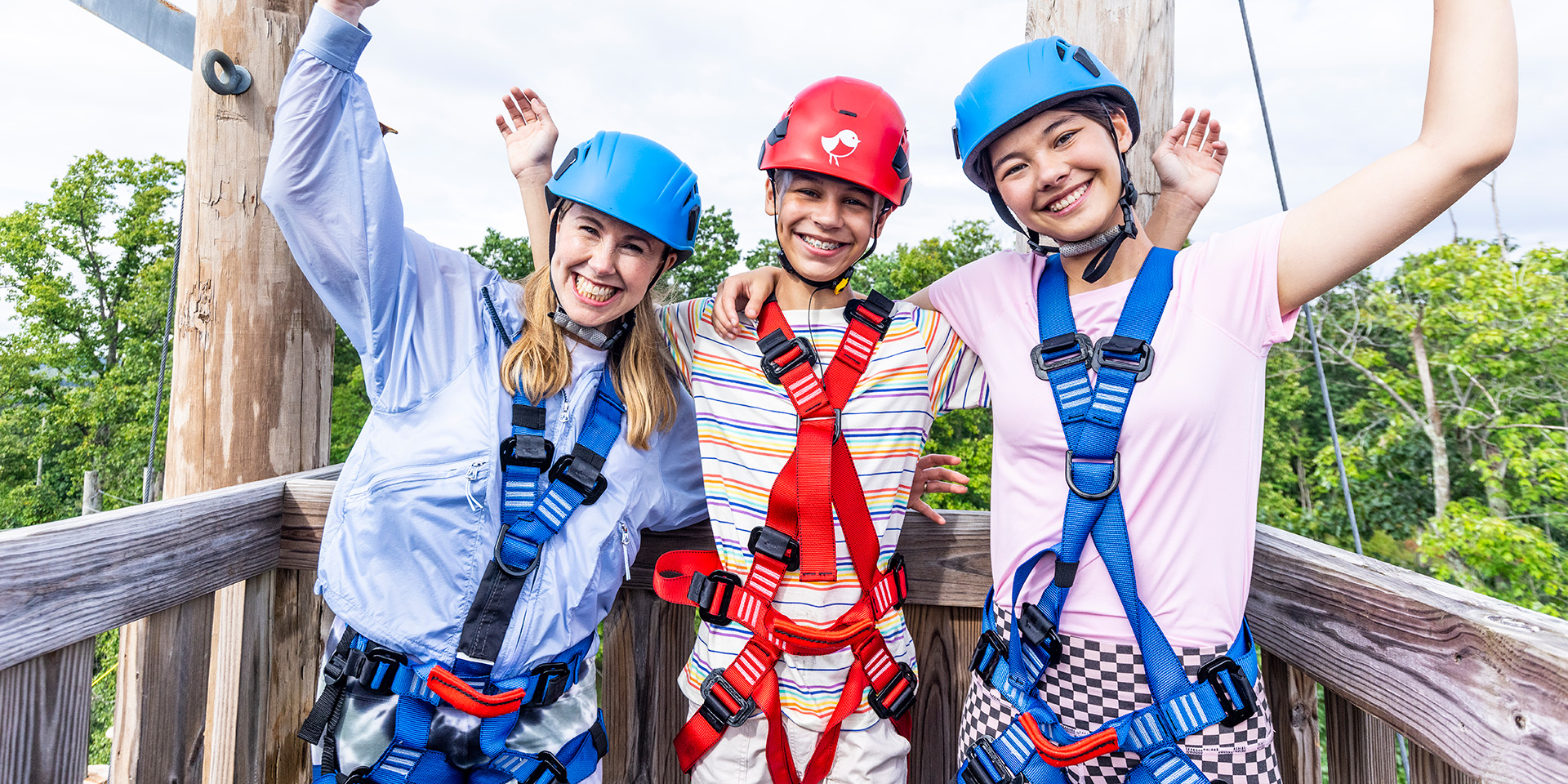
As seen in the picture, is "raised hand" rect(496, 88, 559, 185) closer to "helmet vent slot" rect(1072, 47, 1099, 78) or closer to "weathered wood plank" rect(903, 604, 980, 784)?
"helmet vent slot" rect(1072, 47, 1099, 78)

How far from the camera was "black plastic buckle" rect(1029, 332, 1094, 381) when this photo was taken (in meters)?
2.00

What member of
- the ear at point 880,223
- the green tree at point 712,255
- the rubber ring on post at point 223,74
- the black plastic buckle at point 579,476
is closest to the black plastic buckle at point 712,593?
the black plastic buckle at point 579,476

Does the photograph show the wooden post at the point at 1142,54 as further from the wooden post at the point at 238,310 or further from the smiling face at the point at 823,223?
the wooden post at the point at 238,310

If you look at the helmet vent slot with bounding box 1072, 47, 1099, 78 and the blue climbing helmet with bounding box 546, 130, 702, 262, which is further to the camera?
the blue climbing helmet with bounding box 546, 130, 702, 262

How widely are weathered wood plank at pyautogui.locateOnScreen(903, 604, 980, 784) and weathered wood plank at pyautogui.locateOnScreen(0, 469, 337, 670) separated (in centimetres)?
190

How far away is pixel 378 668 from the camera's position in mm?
2002

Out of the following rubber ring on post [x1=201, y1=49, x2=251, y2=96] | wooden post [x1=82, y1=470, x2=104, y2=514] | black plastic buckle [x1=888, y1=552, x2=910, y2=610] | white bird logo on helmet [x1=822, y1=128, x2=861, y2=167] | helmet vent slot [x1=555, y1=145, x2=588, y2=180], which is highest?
rubber ring on post [x1=201, y1=49, x2=251, y2=96]

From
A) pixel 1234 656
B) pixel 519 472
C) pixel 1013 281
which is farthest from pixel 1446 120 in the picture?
pixel 519 472

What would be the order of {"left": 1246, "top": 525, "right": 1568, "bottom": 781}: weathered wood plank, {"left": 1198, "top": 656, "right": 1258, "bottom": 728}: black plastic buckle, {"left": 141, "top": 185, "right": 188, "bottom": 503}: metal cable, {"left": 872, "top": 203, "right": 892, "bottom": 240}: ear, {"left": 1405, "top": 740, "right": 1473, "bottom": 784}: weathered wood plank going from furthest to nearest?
{"left": 141, "top": 185, "right": 188, "bottom": 503}: metal cable < {"left": 872, "top": 203, "right": 892, "bottom": 240}: ear < {"left": 1198, "top": 656, "right": 1258, "bottom": 728}: black plastic buckle < {"left": 1405, "top": 740, "right": 1473, "bottom": 784}: weathered wood plank < {"left": 1246, "top": 525, "right": 1568, "bottom": 781}: weathered wood plank

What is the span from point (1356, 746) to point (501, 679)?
2.04 m

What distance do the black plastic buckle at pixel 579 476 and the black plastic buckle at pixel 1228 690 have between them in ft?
4.95

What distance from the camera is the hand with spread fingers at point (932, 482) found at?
240cm

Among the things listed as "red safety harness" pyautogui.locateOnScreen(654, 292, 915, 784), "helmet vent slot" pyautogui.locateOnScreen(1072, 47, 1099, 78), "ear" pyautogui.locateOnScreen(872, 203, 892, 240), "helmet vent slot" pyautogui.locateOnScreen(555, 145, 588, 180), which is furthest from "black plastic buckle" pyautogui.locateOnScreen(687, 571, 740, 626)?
"helmet vent slot" pyautogui.locateOnScreen(1072, 47, 1099, 78)

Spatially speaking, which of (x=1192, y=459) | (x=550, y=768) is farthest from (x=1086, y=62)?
(x=550, y=768)
